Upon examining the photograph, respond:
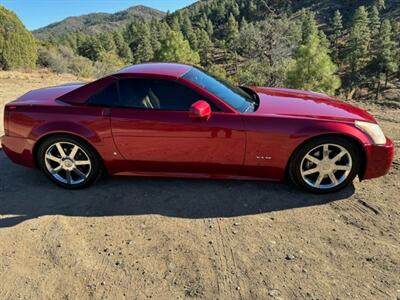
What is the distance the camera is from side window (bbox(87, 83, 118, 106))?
12.6ft

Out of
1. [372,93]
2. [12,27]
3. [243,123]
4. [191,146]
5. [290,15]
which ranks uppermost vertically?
[290,15]

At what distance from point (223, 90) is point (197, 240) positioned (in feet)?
5.86

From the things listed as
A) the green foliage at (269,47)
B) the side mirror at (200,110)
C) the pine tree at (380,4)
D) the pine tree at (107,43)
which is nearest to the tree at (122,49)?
the green foliage at (269,47)

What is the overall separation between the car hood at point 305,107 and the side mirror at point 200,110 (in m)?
0.54

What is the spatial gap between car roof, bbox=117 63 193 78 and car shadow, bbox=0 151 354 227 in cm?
128

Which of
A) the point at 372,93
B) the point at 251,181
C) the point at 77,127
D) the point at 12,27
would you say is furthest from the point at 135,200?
the point at 372,93

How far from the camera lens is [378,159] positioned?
3.59 meters

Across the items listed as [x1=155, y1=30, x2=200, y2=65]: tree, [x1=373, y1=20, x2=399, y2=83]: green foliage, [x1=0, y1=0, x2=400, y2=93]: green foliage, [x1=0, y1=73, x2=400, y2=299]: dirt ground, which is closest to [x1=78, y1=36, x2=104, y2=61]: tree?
[x1=0, y1=0, x2=400, y2=93]: green foliage

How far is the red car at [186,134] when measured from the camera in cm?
358

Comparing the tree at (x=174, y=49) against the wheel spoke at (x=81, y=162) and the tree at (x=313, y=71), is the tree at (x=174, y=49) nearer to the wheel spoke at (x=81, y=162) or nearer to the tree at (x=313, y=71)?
the tree at (x=313, y=71)

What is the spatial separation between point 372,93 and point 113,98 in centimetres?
5615

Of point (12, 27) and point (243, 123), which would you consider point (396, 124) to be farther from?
point (12, 27)

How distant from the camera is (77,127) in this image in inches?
150

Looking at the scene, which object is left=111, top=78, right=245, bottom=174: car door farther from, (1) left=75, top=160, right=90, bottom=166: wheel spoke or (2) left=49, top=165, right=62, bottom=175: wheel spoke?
(2) left=49, top=165, right=62, bottom=175: wheel spoke
